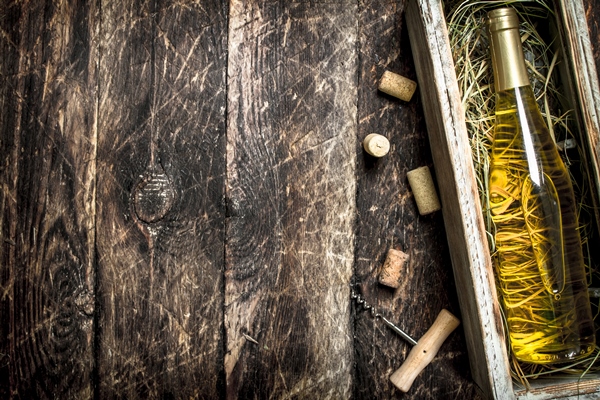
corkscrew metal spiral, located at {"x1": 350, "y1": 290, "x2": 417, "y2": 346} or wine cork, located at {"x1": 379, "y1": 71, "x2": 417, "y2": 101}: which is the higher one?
wine cork, located at {"x1": 379, "y1": 71, "x2": 417, "y2": 101}

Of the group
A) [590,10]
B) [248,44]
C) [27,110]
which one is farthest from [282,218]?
[590,10]

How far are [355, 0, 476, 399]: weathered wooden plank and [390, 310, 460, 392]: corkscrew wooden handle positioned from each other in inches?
0.9

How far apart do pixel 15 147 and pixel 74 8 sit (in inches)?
13.2

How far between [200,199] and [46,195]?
13.4 inches

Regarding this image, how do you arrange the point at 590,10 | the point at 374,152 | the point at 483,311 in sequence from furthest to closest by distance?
the point at 590,10
the point at 374,152
the point at 483,311

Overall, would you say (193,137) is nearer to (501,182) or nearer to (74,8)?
(74,8)

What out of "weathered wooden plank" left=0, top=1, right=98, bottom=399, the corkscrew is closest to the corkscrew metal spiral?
the corkscrew

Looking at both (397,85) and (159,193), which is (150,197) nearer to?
(159,193)

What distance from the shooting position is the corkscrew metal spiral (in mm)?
1237

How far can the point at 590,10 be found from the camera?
1.29 metres

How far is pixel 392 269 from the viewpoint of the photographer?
123cm

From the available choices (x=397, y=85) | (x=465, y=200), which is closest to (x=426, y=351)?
(x=465, y=200)

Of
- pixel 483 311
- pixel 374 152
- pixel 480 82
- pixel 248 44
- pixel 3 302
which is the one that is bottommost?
pixel 483 311

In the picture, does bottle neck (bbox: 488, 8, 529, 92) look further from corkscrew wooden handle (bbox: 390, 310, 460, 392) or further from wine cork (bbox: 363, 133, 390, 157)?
corkscrew wooden handle (bbox: 390, 310, 460, 392)
